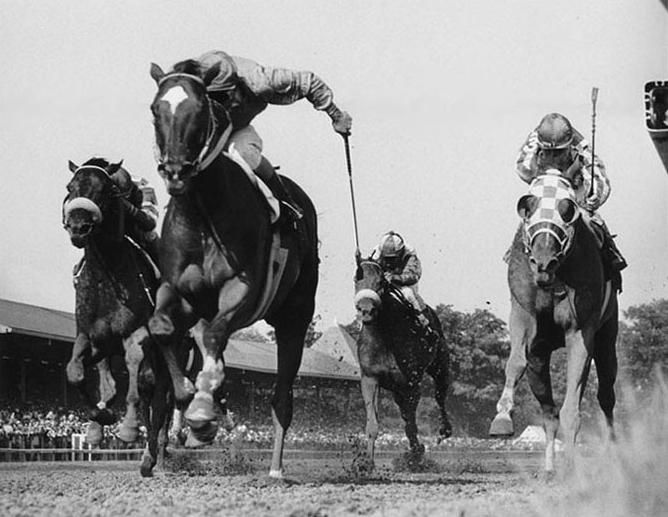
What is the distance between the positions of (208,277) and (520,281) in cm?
292

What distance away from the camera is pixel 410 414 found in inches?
768

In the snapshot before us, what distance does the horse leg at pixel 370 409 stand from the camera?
15906 millimetres

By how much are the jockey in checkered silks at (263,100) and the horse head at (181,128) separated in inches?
42.3

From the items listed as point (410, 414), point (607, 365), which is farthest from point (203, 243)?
point (410, 414)

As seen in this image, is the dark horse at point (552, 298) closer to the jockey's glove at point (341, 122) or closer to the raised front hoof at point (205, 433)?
the jockey's glove at point (341, 122)

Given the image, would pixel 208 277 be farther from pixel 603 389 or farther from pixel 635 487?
pixel 603 389

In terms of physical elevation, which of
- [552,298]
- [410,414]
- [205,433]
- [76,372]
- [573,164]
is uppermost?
[573,164]

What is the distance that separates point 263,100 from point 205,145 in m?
1.86

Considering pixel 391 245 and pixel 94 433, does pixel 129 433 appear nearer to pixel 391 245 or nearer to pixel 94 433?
pixel 94 433

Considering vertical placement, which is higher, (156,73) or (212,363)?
(156,73)

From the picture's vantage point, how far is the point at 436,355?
20.8 metres

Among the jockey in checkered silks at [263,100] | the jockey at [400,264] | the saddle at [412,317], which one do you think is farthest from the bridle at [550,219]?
the jockey at [400,264]

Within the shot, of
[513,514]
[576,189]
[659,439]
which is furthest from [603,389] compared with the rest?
[513,514]

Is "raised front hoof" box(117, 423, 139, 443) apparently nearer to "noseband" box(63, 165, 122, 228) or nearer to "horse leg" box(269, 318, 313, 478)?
"horse leg" box(269, 318, 313, 478)
